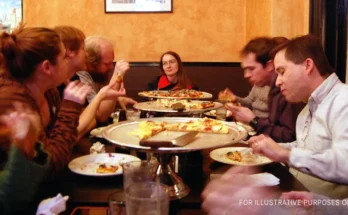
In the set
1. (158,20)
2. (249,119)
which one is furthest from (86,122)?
(158,20)

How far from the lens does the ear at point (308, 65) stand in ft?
5.23

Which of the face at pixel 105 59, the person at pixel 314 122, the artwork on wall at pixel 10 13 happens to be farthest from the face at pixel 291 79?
the artwork on wall at pixel 10 13

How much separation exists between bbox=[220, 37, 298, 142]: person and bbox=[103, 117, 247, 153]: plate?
44 centimetres

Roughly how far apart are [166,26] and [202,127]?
3.53 m

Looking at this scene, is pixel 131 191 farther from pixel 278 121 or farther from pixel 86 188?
pixel 278 121

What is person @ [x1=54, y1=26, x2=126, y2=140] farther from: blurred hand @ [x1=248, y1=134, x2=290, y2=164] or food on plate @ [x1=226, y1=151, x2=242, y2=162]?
blurred hand @ [x1=248, y1=134, x2=290, y2=164]

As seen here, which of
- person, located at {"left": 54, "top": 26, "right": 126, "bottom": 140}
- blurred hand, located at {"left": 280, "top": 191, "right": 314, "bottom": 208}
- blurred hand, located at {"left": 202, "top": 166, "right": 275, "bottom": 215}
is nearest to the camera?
blurred hand, located at {"left": 202, "top": 166, "right": 275, "bottom": 215}

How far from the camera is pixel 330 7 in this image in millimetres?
2914

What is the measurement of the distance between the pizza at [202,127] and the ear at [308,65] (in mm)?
415

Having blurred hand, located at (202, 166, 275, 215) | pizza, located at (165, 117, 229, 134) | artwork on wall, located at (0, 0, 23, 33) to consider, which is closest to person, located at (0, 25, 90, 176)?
pizza, located at (165, 117, 229, 134)

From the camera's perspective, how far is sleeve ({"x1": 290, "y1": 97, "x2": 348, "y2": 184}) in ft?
4.33

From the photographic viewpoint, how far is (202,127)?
5.47 feet

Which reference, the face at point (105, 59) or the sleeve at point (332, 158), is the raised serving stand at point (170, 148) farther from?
the face at point (105, 59)

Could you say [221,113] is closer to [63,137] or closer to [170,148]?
[63,137]
